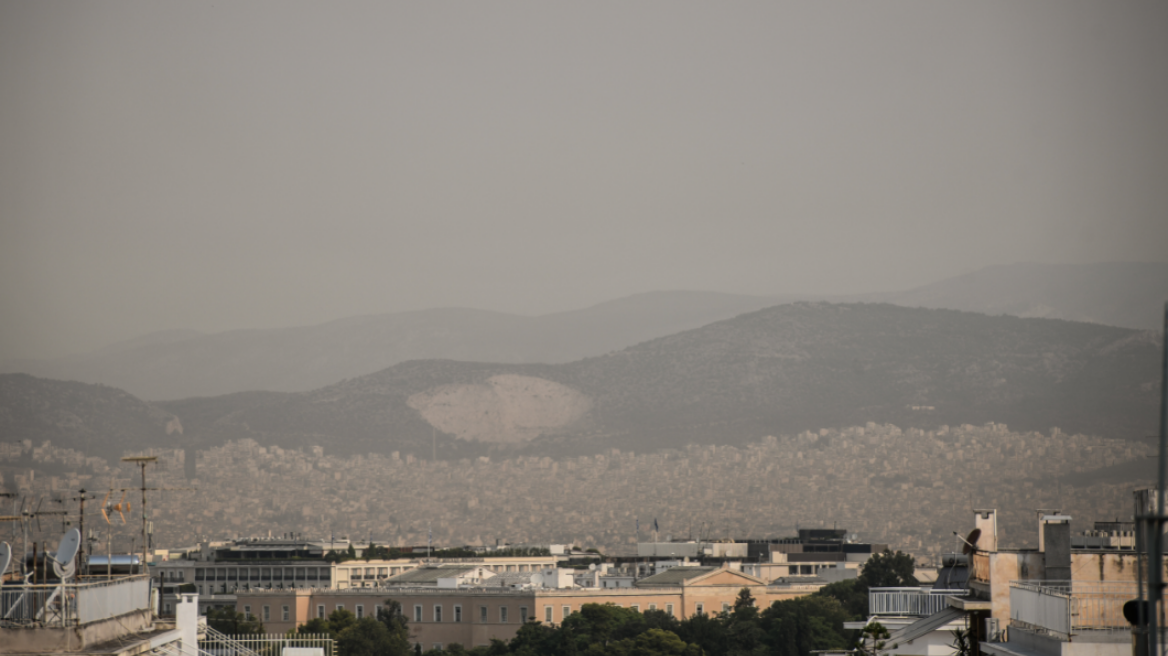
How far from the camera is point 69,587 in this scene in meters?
26.3

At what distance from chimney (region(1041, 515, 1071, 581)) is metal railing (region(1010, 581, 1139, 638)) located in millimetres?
4082

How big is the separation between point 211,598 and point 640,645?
233 ft

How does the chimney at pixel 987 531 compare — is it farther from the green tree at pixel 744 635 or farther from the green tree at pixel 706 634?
the green tree at pixel 706 634

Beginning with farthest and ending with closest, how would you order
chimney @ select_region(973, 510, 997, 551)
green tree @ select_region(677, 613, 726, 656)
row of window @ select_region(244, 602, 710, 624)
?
row of window @ select_region(244, 602, 710, 624)
green tree @ select_region(677, 613, 726, 656)
chimney @ select_region(973, 510, 997, 551)

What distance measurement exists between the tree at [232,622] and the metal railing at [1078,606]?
109 meters

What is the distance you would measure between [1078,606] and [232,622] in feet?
388

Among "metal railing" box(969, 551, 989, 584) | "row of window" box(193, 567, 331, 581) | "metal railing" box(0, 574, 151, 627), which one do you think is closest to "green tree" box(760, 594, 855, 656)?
"row of window" box(193, 567, 331, 581)

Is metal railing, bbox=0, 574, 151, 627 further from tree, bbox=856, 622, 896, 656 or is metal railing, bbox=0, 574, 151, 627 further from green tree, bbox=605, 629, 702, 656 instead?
green tree, bbox=605, 629, 702, 656

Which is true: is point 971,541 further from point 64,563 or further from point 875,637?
point 64,563

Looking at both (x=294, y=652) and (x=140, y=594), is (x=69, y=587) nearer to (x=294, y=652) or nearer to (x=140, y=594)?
(x=140, y=594)

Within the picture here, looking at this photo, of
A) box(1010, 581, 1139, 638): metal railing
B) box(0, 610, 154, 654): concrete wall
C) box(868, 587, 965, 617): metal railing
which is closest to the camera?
box(0, 610, 154, 654): concrete wall

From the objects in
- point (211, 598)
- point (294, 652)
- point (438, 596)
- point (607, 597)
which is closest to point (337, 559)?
point (211, 598)

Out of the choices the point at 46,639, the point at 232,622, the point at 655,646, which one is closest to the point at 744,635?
the point at 655,646

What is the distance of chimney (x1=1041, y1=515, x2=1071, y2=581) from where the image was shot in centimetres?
3316
